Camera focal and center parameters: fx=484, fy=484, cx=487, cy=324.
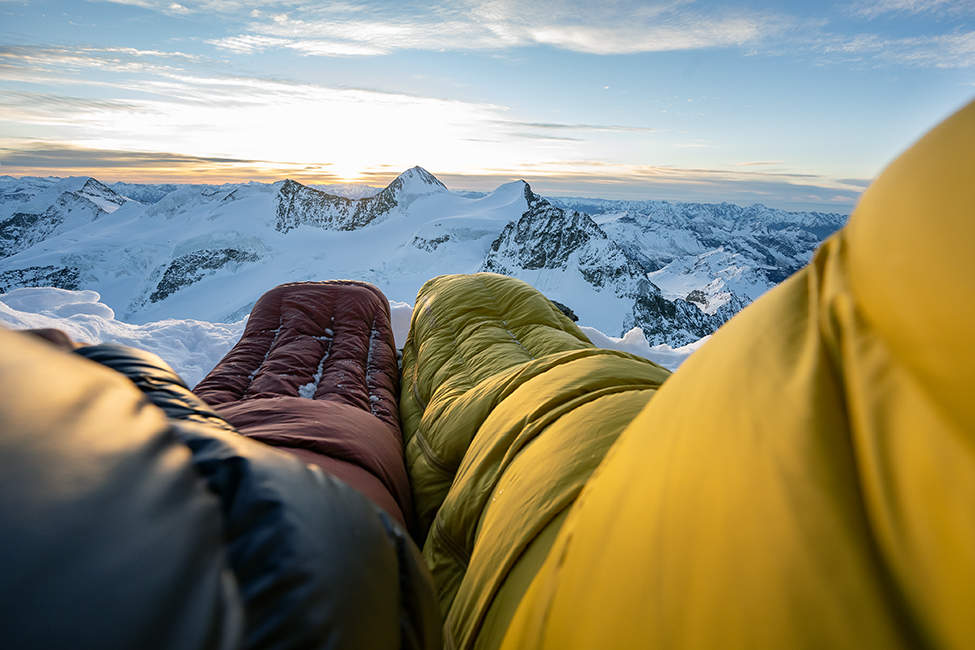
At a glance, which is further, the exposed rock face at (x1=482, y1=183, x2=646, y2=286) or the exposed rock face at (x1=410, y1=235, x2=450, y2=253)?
the exposed rock face at (x1=482, y1=183, x2=646, y2=286)

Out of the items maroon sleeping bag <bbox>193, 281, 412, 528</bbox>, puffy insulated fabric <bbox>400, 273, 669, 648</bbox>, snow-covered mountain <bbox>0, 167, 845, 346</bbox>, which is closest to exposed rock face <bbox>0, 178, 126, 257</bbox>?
snow-covered mountain <bbox>0, 167, 845, 346</bbox>

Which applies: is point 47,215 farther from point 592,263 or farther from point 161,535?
point 161,535

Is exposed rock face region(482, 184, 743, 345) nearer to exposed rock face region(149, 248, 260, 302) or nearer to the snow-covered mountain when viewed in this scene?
the snow-covered mountain

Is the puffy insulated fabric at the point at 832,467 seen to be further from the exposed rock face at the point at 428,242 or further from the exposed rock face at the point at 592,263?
the exposed rock face at the point at 592,263

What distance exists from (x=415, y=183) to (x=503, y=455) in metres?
89.0

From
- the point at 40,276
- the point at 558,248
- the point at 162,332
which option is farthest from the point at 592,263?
the point at 40,276

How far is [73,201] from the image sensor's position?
118250mm


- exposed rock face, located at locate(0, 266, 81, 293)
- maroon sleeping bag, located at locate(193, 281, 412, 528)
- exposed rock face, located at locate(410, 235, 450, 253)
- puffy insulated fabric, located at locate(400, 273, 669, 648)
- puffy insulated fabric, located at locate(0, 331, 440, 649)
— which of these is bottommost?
exposed rock face, located at locate(0, 266, 81, 293)

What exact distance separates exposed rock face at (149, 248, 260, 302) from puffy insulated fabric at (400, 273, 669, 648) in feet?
291

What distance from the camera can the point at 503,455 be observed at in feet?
3.48

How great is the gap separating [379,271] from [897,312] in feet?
197

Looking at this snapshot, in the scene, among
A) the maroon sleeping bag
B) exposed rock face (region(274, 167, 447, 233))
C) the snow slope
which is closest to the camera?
the maroon sleeping bag

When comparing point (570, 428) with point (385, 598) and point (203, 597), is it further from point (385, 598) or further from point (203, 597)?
point (203, 597)

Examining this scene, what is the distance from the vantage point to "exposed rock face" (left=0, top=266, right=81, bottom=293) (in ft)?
258
